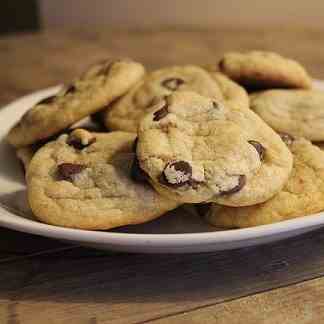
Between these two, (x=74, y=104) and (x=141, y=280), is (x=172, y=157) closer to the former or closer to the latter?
(x=141, y=280)

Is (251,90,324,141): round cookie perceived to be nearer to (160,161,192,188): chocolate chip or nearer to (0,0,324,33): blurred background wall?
(160,161,192,188): chocolate chip

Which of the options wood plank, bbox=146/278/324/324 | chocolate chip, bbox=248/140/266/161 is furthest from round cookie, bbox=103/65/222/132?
wood plank, bbox=146/278/324/324

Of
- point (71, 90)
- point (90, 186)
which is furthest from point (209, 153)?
point (71, 90)

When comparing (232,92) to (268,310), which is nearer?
(268,310)

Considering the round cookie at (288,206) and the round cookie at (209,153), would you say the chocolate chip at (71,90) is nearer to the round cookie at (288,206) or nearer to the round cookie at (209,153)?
the round cookie at (209,153)

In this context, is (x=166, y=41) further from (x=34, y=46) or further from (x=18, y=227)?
(x=18, y=227)

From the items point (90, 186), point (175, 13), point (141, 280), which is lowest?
point (175, 13)
